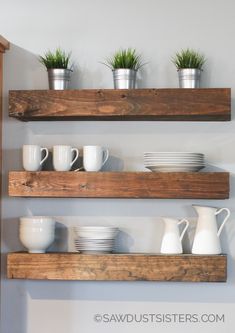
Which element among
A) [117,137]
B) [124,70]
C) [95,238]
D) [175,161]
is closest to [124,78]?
[124,70]

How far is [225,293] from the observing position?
2.69m

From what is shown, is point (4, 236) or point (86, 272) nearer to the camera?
point (86, 272)

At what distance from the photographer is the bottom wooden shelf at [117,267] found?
255 centimetres

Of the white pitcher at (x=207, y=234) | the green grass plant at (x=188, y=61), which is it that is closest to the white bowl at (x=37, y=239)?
the white pitcher at (x=207, y=234)

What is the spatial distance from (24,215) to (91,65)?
2.32 feet

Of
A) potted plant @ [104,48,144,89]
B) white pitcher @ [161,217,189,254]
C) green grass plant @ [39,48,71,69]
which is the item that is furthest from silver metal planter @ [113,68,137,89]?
white pitcher @ [161,217,189,254]

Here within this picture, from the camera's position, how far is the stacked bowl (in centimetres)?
263

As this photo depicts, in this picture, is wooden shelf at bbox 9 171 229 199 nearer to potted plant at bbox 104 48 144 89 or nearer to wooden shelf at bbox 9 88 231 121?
wooden shelf at bbox 9 88 231 121

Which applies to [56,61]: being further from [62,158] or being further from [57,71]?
[62,158]

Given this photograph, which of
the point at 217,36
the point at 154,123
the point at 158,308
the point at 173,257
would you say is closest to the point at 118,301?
the point at 158,308

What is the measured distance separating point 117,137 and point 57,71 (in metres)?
0.38

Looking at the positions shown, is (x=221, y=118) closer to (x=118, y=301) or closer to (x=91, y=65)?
(x=91, y=65)

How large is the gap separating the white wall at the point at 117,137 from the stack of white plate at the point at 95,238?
11 centimetres

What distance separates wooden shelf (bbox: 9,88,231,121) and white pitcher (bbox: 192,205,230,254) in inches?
15.3
